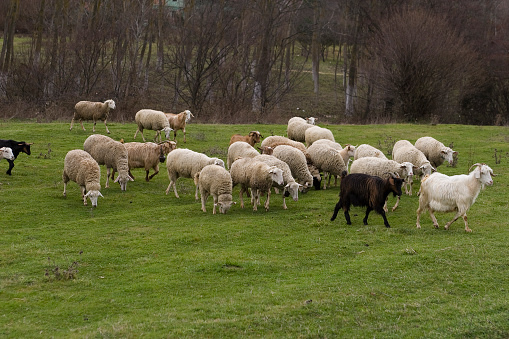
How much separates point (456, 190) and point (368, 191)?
1.87m

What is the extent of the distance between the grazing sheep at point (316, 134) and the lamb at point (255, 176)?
7241mm

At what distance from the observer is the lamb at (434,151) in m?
18.8

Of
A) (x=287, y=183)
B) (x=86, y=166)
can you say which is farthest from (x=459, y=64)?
(x=86, y=166)

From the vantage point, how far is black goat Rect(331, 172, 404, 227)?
1281 centimetres

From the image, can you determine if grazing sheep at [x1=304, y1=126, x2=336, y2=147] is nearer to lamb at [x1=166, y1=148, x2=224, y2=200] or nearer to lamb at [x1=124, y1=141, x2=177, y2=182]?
lamb at [x1=124, y1=141, x2=177, y2=182]

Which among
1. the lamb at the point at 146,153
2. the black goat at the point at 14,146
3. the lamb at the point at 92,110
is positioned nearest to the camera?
the lamb at the point at 146,153

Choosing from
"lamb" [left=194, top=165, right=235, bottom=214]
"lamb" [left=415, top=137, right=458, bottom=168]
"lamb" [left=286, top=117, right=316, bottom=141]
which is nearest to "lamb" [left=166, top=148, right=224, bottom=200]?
"lamb" [left=194, top=165, right=235, bottom=214]

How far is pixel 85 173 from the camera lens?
15328mm

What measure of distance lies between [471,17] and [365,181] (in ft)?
144

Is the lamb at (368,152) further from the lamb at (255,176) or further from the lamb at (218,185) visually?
the lamb at (218,185)

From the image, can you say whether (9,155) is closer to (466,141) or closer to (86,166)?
(86,166)

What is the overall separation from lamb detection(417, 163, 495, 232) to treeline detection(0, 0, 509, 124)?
2301cm

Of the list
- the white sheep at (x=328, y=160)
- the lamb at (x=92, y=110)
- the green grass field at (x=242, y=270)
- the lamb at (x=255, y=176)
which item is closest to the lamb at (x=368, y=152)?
the white sheep at (x=328, y=160)

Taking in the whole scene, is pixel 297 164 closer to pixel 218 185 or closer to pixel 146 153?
pixel 218 185
